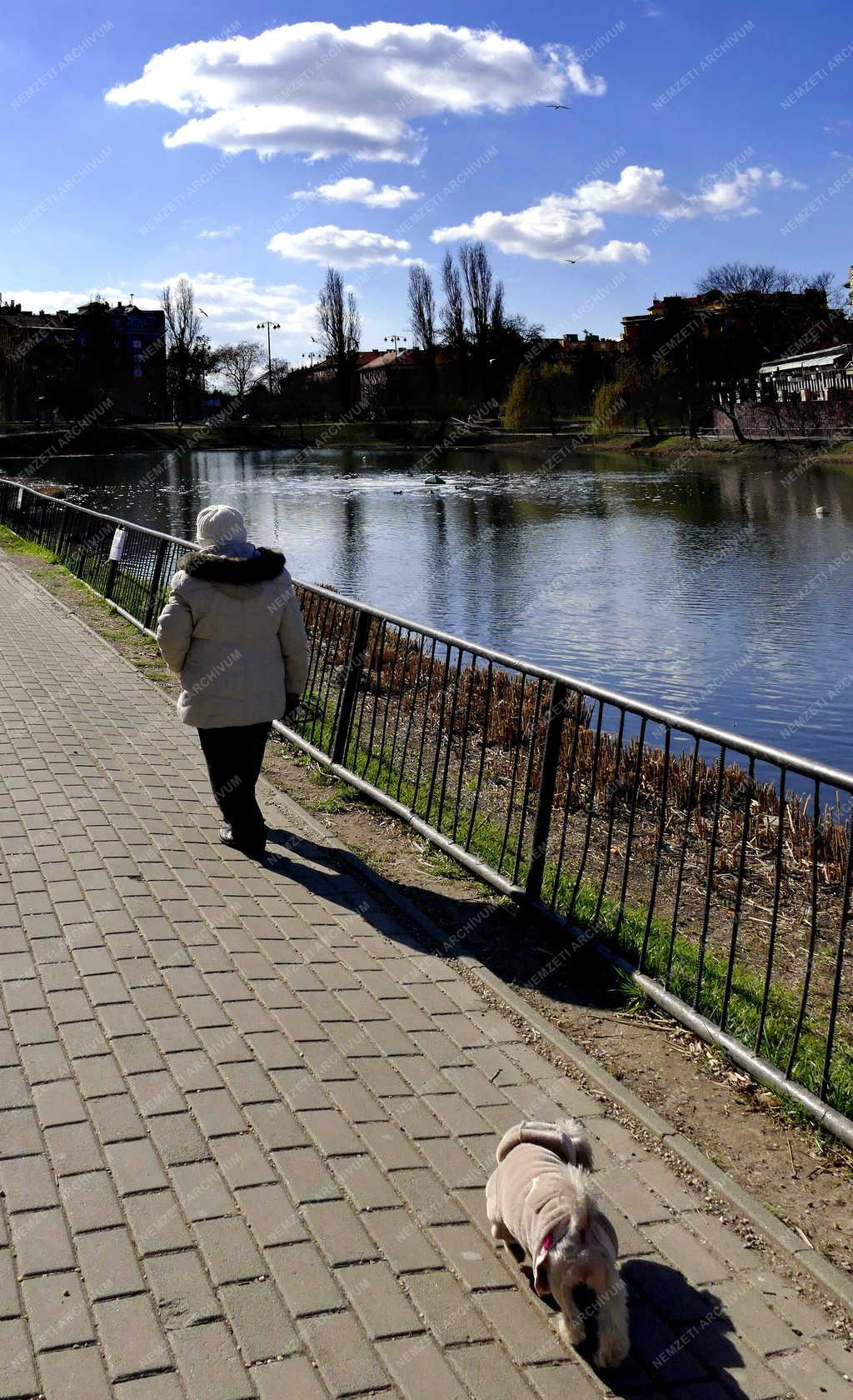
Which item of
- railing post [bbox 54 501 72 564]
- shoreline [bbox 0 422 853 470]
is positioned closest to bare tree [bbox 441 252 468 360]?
shoreline [bbox 0 422 853 470]

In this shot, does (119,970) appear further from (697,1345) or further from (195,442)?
(195,442)

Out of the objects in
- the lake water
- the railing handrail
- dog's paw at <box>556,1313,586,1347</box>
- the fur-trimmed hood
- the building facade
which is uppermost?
the building facade

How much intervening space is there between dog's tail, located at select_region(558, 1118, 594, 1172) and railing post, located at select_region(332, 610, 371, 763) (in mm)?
4390

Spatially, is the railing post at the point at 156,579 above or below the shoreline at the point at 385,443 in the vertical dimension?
below

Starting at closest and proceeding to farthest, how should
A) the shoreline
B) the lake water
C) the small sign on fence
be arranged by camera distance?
1. the small sign on fence
2. the lake water
3. the shoreline

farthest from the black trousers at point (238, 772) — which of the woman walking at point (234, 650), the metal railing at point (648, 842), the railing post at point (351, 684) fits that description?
the railing post at point (351, 684)

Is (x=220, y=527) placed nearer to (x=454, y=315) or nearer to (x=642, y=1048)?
(x=642, y=1048)

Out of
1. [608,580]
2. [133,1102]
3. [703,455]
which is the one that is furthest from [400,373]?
[133,1102]

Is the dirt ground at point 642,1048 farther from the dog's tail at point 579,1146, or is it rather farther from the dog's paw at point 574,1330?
the dog's paw at point 574,1330

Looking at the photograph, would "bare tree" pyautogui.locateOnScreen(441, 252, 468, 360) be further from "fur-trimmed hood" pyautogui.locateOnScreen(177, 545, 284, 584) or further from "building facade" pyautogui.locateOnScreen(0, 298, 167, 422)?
"fur-trimmed hood" pyautogui.locateOnScreen(177, 545, 284, 584)

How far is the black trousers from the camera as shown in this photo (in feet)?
19.5

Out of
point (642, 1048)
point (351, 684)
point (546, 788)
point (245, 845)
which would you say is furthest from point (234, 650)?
point (642, 1048)

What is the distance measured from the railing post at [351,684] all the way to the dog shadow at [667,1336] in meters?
4.70

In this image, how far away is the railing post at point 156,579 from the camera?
1231cm
